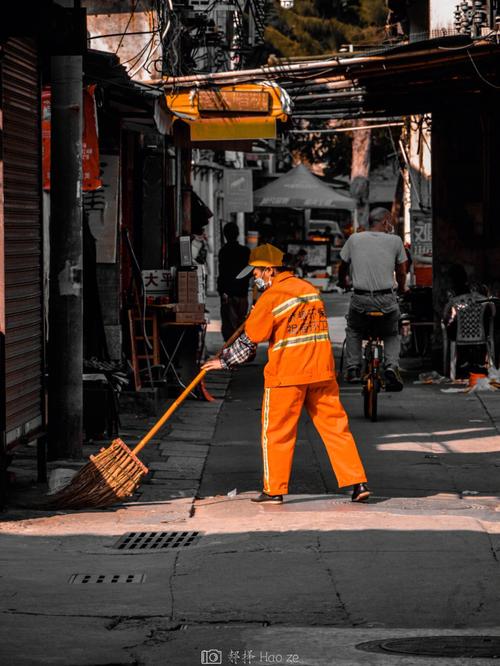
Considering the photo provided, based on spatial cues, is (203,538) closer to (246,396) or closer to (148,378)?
(148,378)

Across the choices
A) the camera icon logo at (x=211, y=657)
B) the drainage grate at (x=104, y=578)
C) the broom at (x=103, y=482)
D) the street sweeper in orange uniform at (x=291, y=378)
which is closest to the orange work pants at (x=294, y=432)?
the street sweeper in orange uniform at (x=291, y=378)

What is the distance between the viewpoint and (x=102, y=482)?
30.2 ft

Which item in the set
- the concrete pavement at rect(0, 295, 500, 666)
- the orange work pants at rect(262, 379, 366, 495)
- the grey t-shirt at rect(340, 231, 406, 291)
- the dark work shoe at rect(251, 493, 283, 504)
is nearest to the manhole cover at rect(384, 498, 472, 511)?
the concrete pavement at rect(0, 295, 500, 666)

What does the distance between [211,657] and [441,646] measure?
0.96 meters

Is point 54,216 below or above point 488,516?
above

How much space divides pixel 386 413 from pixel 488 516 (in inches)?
231

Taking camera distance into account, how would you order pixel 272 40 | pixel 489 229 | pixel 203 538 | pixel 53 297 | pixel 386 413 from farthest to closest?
pixel 272 40, pixel 489 229, pixel 386 413, pixel 53 297, pixel 203 538

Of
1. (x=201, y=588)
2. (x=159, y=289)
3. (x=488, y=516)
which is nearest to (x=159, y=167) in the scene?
(x=159, y=289)

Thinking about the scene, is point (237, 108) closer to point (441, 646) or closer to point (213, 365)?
point (213, 365)

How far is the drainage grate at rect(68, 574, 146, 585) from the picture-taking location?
723cm

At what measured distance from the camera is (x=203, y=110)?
15273mm

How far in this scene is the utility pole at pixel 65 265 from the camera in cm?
1084

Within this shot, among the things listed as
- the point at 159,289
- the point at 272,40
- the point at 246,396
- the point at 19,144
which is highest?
the point at 272,40

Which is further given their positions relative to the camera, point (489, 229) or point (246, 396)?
point (489, 229)
